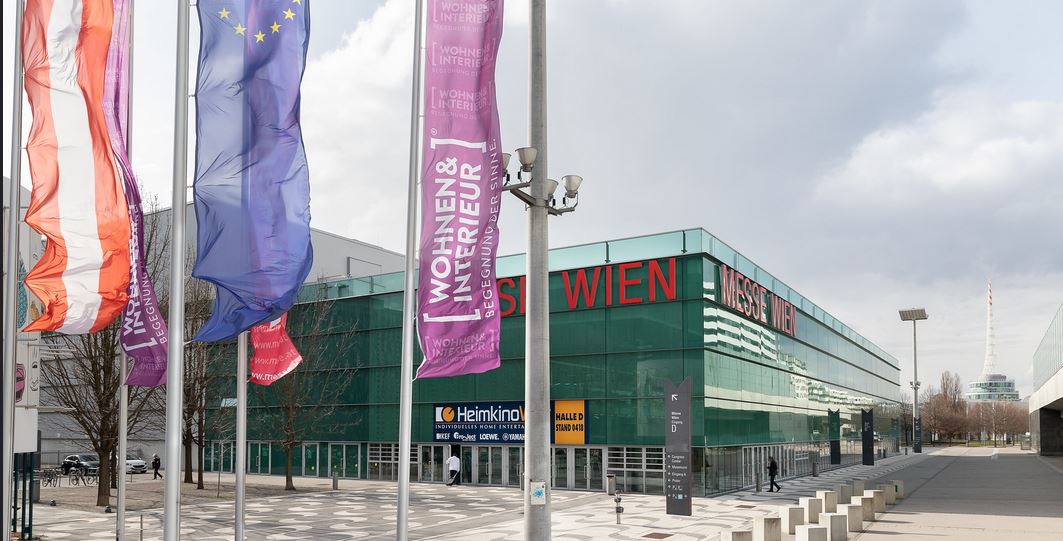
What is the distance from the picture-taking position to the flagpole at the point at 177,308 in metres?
10.5

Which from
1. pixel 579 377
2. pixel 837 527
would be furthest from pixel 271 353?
pixel 579 377

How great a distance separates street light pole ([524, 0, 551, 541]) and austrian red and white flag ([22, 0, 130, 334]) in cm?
677

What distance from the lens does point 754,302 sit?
1565 inches

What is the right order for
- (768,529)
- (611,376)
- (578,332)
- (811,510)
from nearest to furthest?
(768,529) → (811,510) → (611,376) → (578,332)

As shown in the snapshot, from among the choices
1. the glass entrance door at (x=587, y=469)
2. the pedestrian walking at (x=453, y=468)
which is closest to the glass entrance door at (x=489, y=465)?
the pedestrian walking at (x=453, y=468)

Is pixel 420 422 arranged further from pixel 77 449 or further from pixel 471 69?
pixel 77 449

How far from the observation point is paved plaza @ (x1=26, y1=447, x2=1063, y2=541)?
23109 mm

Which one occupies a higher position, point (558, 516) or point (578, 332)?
point (578, 332)

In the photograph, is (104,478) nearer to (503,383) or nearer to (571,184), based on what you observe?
(503,383)

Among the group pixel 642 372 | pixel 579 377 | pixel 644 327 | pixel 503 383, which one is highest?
pixel 644 327

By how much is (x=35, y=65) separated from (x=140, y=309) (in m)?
4.80

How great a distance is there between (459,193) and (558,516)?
16600 millimetres

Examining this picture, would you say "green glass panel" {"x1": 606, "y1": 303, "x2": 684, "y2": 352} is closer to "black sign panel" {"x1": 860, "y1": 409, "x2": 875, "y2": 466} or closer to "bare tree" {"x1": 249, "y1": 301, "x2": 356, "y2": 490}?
"bare tree" {"x1": 249, "y1": 301, "x2": 356, "y2": 490}

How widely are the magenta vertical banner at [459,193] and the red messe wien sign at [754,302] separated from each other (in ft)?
75.8
